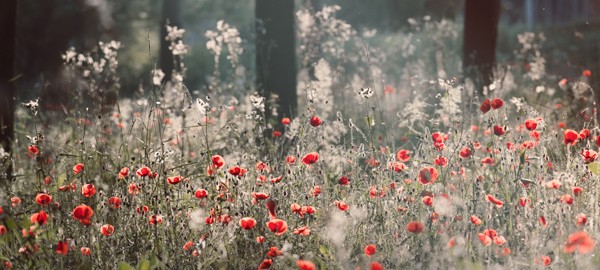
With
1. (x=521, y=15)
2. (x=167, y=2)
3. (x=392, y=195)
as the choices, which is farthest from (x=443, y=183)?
(x=521, y=15)

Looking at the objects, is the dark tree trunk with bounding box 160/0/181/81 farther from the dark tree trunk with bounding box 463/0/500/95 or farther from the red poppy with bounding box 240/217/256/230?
the red poppy with bounding box 240/217/256/230

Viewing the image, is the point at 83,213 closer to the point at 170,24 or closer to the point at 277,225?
the point at 277,225

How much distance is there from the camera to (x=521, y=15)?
65.1 ft

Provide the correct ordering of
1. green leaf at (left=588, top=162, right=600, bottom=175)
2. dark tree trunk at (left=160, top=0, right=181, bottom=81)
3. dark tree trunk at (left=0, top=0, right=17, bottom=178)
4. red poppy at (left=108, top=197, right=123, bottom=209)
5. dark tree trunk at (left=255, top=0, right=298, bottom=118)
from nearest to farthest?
red poppy at (left=108, top=197, right=123, bottom=209), green leaf at (left=588, top=162, right=600, bottom=175), dark tree trunk at (left=0, top=0, right=17, bottom=178), dark tree trunk at (left=255, top=0, right=298, bottom=118), dark tree trunk at (left=160, top=0, right=181, bottom=81)

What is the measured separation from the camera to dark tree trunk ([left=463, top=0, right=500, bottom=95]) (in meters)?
7.80

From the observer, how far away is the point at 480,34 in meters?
7.86

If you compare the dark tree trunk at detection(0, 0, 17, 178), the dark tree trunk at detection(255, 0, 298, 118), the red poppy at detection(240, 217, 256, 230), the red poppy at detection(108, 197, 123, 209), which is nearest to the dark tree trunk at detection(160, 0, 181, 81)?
the dark tree trunk at detection(255, 0, 298, 118)

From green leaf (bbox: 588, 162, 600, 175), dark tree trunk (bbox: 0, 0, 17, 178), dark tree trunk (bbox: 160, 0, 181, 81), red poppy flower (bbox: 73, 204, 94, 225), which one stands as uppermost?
dark tree trunk (bbox: 160, 0, 181, 81)

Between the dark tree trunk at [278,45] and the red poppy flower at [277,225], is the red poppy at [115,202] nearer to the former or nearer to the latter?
the red poppy flower at [277,225]

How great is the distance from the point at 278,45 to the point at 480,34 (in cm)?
241

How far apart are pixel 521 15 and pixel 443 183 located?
1769 centimetres

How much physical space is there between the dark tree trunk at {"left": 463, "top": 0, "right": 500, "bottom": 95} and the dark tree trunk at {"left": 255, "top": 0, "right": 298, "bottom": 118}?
6.86 feet

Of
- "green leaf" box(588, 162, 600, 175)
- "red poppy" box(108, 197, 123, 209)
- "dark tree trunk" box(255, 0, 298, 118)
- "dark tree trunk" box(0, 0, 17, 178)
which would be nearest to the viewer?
"red poppy" box(108, 197, 123, 209)

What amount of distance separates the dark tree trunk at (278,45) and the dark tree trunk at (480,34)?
2.09 meters
